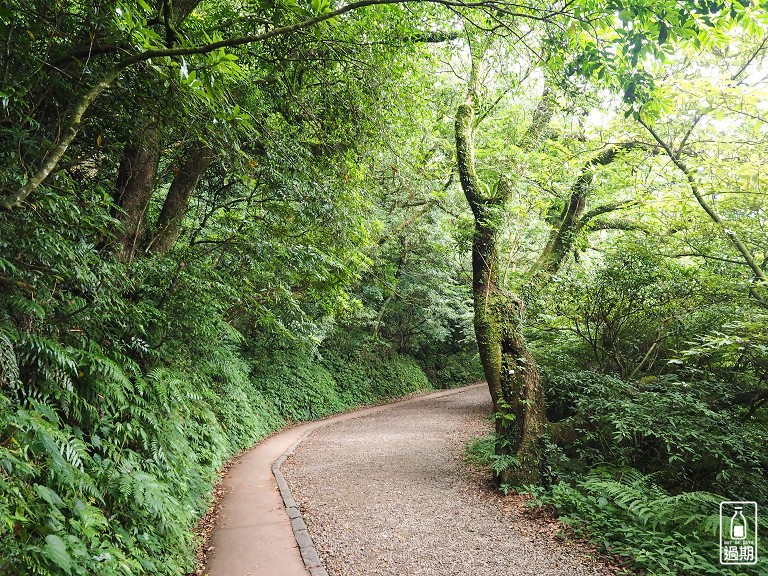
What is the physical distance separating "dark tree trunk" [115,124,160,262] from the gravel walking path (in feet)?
13.7

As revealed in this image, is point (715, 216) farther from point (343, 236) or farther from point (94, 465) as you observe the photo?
point (94, 465)

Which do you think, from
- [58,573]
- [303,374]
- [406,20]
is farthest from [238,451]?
[406,20]

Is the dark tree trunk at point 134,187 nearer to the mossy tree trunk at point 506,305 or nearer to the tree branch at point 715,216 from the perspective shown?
the mossy tree trunk at point 506,305

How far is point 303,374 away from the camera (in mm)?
14844

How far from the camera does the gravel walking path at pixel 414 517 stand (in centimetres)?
452

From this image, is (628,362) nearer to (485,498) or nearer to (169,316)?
(485,498)

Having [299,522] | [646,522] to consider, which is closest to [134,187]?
[299,522]

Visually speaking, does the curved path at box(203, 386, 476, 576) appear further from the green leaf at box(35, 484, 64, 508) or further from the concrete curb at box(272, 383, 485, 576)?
the green leaf at box(35, 484, 64, 508)

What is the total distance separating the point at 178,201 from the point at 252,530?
4.43 m

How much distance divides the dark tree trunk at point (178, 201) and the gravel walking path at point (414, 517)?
4.20 m

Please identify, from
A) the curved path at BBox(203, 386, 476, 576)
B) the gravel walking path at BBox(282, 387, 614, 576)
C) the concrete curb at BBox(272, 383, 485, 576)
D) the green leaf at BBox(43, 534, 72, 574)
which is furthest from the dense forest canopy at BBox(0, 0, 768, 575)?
the concrete curb at BBox(272, 383, 485, 576)

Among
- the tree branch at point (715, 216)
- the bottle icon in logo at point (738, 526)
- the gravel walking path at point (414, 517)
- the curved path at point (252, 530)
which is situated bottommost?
the gravel walking path at point (414, 517)

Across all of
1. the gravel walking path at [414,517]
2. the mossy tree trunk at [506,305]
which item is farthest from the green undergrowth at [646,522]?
the mossy tree trunk at [506,305]

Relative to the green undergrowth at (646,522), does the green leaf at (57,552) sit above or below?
above
